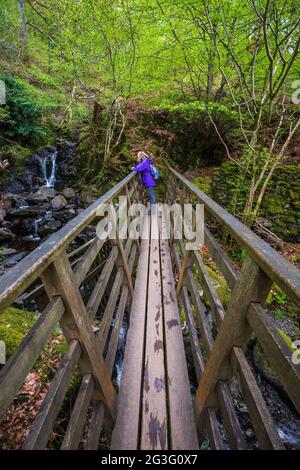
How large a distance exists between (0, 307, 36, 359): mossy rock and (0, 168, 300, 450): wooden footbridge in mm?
1250

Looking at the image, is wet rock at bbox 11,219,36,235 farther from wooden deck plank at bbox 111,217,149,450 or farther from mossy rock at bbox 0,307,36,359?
wooden deck plank at bbox 111,217,149,450

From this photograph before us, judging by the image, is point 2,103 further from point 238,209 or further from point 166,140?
point 238,209

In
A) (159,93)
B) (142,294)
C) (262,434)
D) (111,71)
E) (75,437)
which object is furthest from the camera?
(159,93)

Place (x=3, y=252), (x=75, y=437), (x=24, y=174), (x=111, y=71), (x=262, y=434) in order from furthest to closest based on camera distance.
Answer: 1. (x=24, y=174)
2. (x=111, y=71)
3. (x=3, y=252)
4. (x=75, y=437)
5. (x=262, y=434)

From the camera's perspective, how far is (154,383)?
7.39ft

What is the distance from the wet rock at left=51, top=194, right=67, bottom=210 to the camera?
8945 millimetres

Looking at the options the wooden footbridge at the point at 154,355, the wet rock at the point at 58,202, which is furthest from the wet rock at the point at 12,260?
the wooden footbridge at the point at 154,355

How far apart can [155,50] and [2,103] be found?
253 inches

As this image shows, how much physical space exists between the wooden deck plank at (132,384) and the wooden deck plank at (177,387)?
0.92 feet

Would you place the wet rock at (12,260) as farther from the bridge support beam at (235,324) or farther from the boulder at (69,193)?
the bridge support beam at (235,324)

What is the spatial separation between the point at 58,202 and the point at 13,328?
664cm

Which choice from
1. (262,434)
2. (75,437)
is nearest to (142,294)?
(75,437)

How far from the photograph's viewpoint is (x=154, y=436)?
1859mm

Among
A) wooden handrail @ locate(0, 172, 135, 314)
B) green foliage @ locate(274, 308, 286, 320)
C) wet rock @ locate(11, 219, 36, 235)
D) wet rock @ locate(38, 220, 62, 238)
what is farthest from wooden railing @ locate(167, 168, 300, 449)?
wet rock @ locate(11, 219, 36, 235)
